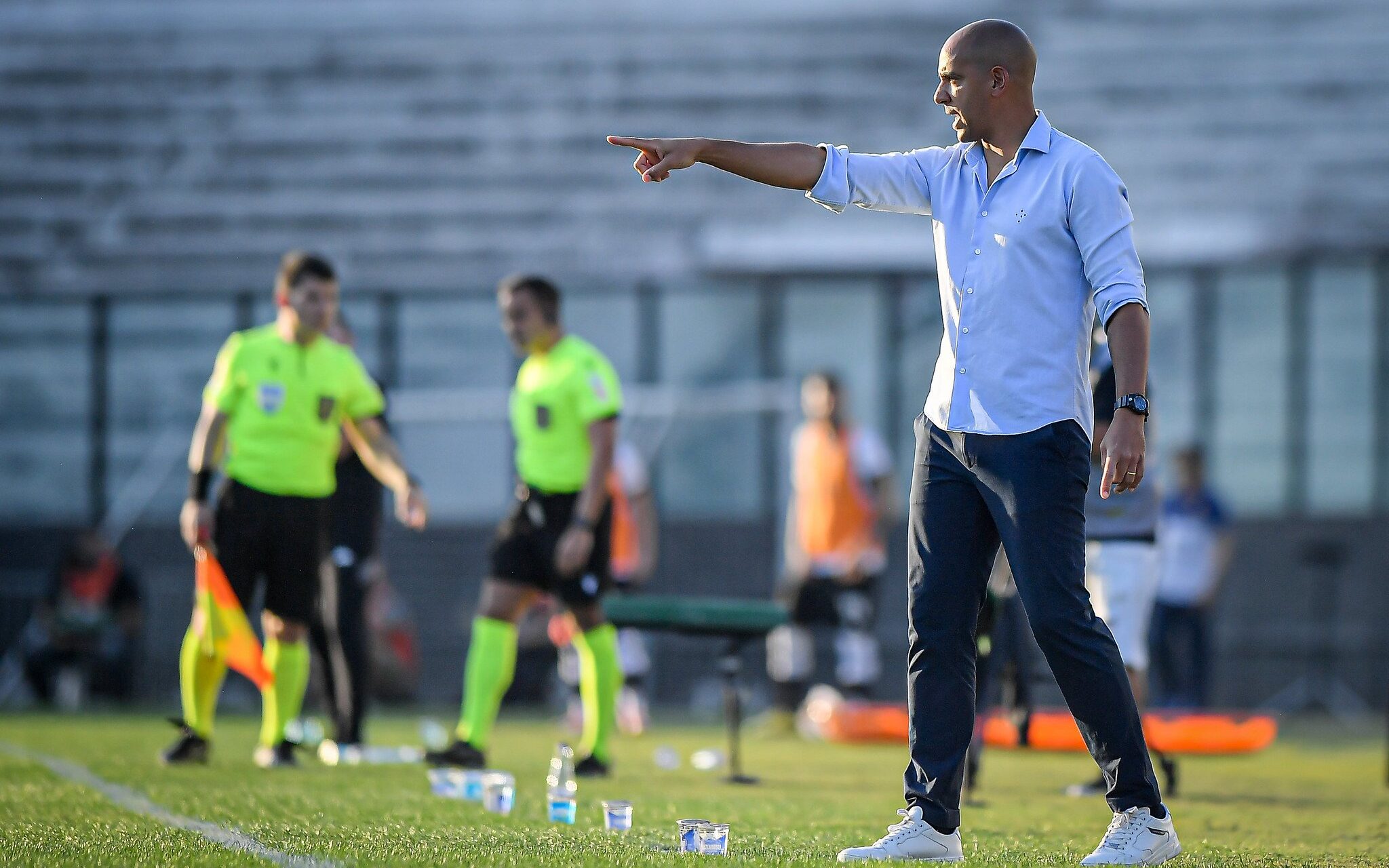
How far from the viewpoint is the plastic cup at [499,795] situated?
6102mm

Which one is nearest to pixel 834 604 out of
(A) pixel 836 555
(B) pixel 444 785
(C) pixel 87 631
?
(A) pixel 836 555

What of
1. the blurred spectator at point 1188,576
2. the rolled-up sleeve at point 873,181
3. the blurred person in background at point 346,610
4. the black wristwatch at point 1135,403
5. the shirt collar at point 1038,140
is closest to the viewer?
the black wristwatch at point 1135,403

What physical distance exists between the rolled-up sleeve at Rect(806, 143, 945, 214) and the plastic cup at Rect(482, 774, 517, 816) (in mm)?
2361

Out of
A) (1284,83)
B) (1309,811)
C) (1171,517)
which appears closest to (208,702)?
(1309,811)

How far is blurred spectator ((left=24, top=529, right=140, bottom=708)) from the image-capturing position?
14.6 metres

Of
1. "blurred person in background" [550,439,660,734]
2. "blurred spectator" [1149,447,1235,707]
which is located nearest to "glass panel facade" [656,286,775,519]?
"blurred person in background" [550,439,660,734]

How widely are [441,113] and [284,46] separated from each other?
169cm

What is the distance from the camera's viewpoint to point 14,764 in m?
8.02

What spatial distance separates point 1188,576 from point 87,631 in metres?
8.66

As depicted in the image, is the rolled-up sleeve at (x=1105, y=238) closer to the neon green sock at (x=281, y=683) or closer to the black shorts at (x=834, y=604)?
the neon green sock at (x=281, y=683)

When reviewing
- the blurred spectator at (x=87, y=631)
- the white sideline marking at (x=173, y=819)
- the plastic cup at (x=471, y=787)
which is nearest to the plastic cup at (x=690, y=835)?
the white sideline marking at (x=173, y=819)

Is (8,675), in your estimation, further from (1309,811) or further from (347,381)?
(1309,811)

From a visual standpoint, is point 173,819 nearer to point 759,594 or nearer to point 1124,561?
point 1124,561

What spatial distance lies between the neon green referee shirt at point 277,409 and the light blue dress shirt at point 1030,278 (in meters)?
3.88
